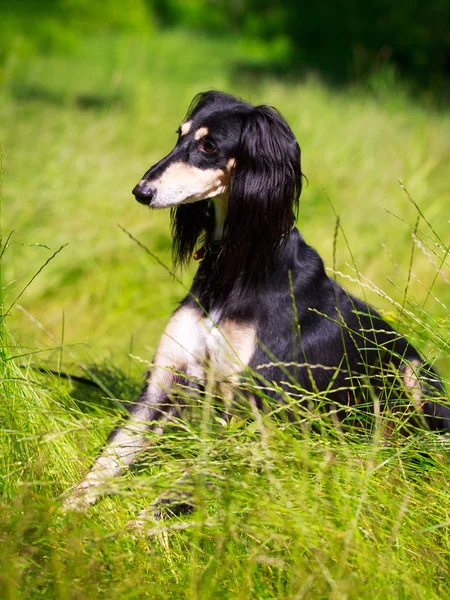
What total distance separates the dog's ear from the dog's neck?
0.40 feet

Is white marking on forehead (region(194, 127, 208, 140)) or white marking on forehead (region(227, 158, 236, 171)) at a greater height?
white marking on forehead (region(194, 127, 208, 140))

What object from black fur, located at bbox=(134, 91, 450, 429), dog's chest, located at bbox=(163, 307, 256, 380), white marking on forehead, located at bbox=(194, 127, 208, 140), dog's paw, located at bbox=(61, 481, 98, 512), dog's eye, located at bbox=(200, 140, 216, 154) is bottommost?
dog's paw, located at bbox=(61, 481, 98, 512)

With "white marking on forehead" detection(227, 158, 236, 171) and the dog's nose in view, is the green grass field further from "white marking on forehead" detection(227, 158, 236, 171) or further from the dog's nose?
"white marking on forehead" detection(227, 158, 236, 171)

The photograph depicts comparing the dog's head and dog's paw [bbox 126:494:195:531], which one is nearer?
dog's paw [bbox 126:494:195:531]

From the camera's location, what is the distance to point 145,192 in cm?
220

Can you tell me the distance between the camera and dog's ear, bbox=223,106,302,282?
7.29 feet

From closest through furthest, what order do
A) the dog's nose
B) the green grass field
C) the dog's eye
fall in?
the green grass field, the dog's nose, the dog's eye

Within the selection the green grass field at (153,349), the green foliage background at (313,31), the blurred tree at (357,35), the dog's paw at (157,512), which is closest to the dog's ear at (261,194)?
the green grass field at (153,349)

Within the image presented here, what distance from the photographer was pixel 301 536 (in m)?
1.47

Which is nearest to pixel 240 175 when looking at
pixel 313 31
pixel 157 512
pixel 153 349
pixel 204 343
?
pixel 204 343

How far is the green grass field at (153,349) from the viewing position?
1.50 meters

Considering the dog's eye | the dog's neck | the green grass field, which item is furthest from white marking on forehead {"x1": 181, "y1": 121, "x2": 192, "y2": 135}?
the green grass field

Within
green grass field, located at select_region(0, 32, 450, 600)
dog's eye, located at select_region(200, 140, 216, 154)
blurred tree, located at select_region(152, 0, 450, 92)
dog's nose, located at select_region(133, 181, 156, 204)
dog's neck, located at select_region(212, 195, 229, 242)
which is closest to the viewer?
green grass field, located at select_region(0, 32, 450, 600)

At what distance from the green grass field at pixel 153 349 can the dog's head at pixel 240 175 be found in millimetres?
286
